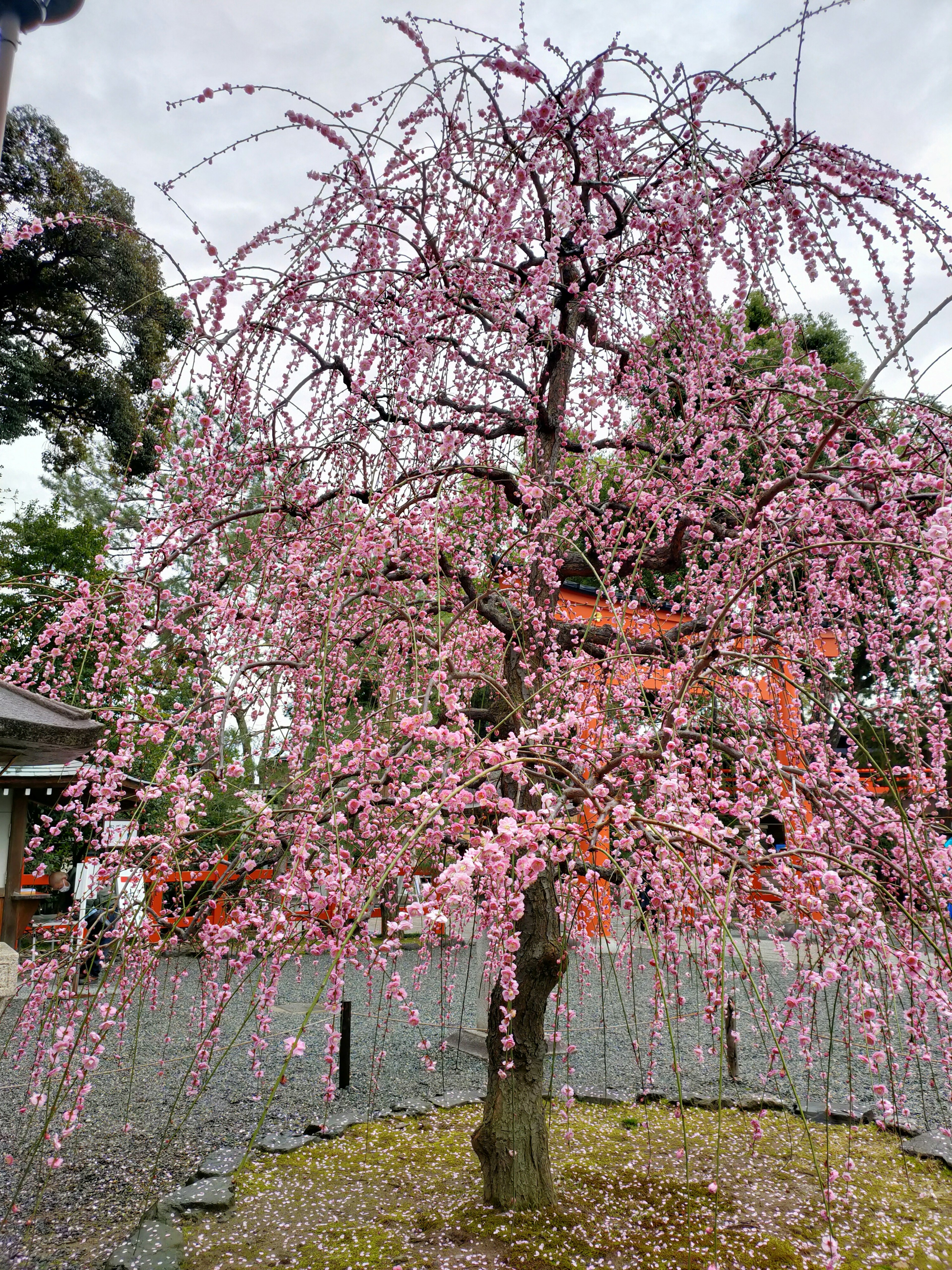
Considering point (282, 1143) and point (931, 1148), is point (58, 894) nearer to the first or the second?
point (282, 1143)

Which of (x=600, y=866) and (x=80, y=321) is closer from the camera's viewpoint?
(x=600, y=866)

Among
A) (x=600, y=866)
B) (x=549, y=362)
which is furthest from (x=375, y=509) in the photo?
(x=600, y=866)

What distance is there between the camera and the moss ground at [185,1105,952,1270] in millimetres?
2652

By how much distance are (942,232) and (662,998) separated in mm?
2602

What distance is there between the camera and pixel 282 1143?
379cm

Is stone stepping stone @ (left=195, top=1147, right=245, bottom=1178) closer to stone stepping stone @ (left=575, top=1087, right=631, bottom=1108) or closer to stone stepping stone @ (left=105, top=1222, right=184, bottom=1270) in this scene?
stone stepping stone @ (left=105, top=1222, right=184, bottom=1270)

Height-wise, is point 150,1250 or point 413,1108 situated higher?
point 150,1250

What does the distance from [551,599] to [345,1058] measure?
3.50 metres

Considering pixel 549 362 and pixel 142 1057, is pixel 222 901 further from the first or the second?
pixel 142 1057

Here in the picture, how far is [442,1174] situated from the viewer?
337cm

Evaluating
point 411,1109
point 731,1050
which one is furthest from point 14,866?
point 731,1050

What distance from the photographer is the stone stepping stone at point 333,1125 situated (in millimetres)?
3943

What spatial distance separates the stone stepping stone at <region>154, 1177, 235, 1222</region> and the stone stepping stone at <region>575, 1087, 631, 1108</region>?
7.05 ft

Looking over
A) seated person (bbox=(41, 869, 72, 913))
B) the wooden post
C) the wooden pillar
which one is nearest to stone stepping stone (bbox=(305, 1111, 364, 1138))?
the wooden post
